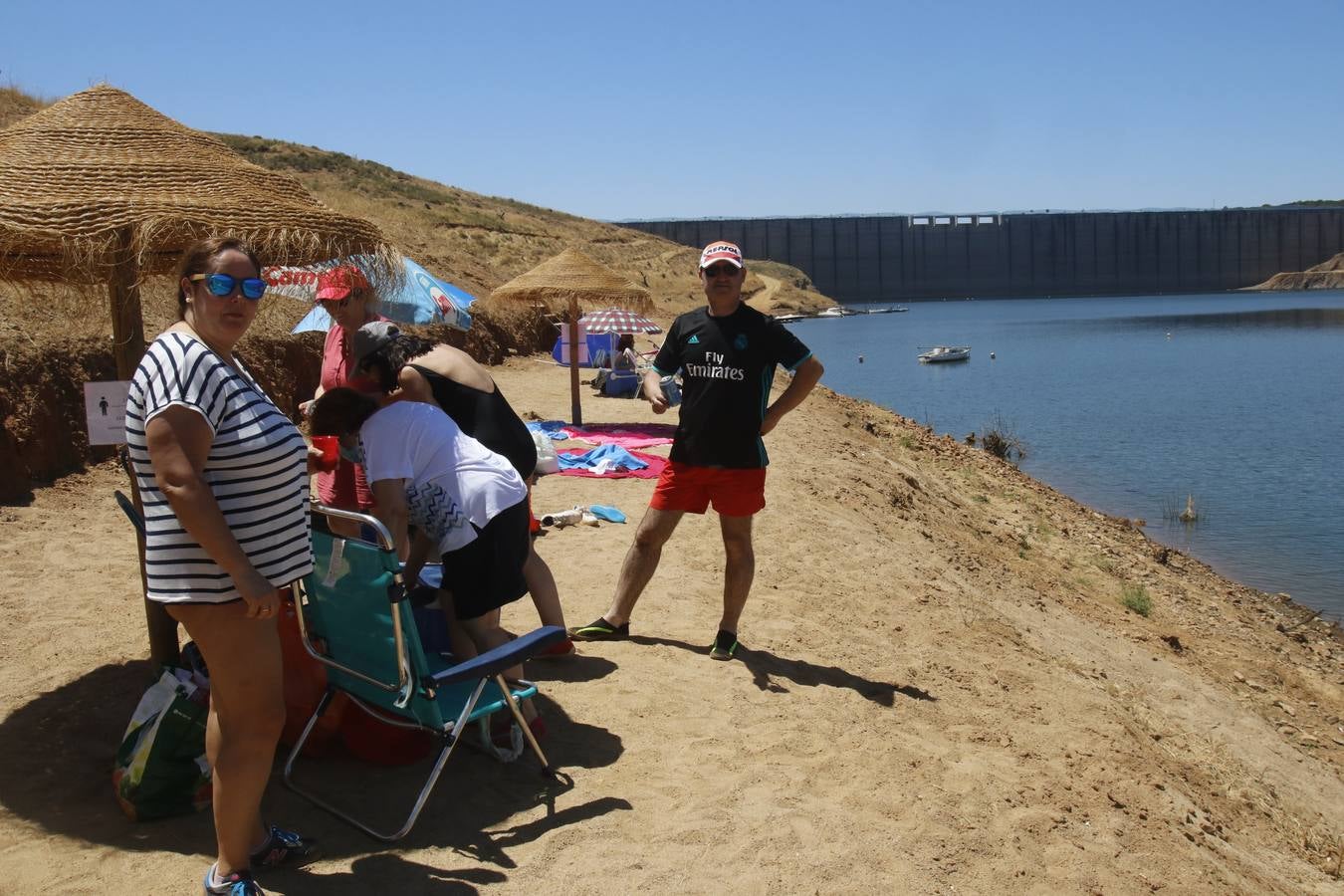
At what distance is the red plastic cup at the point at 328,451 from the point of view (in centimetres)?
384

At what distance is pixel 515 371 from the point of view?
1841cm

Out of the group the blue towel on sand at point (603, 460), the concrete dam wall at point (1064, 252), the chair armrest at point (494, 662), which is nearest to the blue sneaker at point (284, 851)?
the chair armrest at point (494, 662)

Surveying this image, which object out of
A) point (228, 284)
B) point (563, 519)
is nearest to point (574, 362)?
point (563, 519)

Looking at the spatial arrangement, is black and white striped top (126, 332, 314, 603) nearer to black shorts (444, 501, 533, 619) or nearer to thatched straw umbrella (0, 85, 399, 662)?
black shorts (444, 501, 533, 619)

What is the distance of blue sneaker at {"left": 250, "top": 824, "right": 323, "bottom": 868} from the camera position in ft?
9.85

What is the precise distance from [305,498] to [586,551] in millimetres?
3850

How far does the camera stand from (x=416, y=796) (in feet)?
11.5

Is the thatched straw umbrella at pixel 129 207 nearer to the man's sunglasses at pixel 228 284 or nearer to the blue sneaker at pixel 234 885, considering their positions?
the man's sunglasses at pixel 228 284

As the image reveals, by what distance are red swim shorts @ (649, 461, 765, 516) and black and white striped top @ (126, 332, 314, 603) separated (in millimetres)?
2287

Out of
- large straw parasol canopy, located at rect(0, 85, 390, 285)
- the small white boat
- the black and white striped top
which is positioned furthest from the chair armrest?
the small white boat

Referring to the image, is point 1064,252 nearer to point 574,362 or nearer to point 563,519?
point 574,362

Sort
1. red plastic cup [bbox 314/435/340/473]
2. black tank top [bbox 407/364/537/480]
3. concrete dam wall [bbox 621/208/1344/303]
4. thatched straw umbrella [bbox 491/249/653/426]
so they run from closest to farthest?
red plastic cup [bbox 314/435/340/473]
black tank top [bbox 407/364/537/480]
thatched straw umbrella [bbox 491/249/653/426]
concrete dam wall [bbox 621/208/1344/303]

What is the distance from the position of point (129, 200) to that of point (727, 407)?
2311mm

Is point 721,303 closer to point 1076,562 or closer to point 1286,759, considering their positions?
point 1286,759
